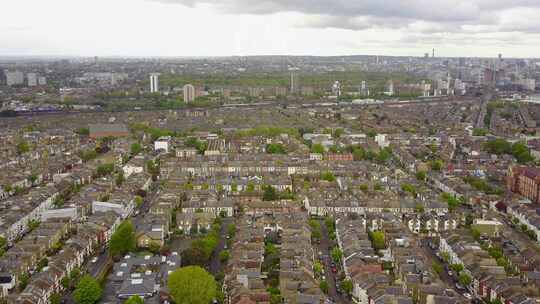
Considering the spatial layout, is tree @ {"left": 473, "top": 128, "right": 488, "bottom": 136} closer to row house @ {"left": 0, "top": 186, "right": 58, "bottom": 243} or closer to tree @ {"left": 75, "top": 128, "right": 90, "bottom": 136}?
tree @ {"left": 75, "top": 128, "right": 90, "bottom": 136}

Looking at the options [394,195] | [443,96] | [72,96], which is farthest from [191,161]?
[443,96]

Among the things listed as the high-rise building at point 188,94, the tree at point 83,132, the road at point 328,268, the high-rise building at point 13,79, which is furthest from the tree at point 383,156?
the high-rise building at point 13,79

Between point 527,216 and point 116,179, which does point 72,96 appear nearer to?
point 116,179

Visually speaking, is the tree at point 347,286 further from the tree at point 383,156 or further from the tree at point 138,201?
the tree at point 383,156

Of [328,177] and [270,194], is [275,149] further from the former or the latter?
[270,194]

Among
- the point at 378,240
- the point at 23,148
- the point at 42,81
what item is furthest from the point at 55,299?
the point at 42,81

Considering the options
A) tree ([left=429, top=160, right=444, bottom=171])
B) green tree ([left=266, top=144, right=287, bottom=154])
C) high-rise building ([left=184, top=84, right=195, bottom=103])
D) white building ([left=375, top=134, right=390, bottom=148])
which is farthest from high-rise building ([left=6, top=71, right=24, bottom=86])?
tree ([left=429, top=160, right=444, bottom=171])
